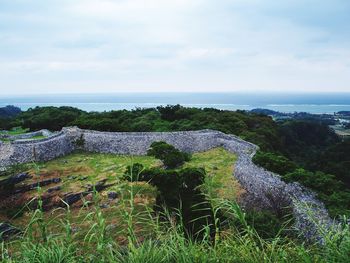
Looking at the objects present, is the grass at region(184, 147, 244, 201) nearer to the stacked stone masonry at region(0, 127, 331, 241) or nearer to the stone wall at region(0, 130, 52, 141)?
the stacked stone masonry at region(0, 127, 331, 241)

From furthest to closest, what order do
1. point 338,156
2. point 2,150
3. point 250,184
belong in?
point 338,156
point 2,150
point 250,184

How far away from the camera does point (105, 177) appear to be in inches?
1067

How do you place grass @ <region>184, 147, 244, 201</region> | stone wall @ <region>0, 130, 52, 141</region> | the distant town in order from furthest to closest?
the distant town, stone wall @ <region>0, 130, 52, 141</region>, grass @ <region>184, 147, 244, 201</region>

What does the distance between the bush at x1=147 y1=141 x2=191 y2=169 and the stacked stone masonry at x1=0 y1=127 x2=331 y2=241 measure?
112 inches

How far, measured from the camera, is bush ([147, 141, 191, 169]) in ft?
98.6

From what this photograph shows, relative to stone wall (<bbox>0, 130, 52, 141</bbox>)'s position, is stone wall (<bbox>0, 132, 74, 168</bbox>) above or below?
below

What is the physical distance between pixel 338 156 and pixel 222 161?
28.9m

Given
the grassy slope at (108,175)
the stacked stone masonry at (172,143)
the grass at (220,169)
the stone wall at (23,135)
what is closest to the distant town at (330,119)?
the stacked stone masonry at (172,143)

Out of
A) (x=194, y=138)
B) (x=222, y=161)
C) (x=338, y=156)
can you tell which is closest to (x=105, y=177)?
(x=222, y=161)

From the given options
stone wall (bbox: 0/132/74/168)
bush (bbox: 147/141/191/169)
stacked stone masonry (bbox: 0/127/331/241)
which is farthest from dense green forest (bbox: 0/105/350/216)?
stone wall (bbox: 0/132/74/168)

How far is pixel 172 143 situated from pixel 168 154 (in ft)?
18.2

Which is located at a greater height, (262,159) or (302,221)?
(262,159)

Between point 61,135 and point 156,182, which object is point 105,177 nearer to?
point 156,182

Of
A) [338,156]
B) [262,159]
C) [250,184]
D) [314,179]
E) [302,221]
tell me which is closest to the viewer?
[302,221]
